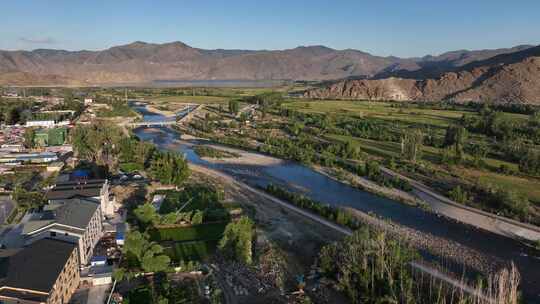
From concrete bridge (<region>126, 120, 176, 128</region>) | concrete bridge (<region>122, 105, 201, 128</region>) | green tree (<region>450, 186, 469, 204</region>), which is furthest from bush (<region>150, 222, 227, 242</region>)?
concrete bridge (<region>126, 120, 176, 128</region>)

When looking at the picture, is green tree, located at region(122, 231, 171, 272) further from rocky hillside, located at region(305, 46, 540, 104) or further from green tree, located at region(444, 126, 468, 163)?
rocky hillside, located at region(305, 46, 540, 104)

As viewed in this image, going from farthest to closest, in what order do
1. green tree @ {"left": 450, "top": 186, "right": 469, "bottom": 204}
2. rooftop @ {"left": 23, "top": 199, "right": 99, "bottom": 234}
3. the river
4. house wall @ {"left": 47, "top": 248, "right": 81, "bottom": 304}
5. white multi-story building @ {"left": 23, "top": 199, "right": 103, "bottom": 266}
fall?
green tree @ {"left": 450, "top": 186, "right": 469, "bottom": 204}
the river
rooftop @ {"left": 23, "top": 199, "right": 99, "bottom": 234}
white multi-story building @ {"left": 23, "top": 199, "right": 103, "bottom": 266}
house wall @ {"left": 47, "top": 248, "right": 81, "bottom": 304}

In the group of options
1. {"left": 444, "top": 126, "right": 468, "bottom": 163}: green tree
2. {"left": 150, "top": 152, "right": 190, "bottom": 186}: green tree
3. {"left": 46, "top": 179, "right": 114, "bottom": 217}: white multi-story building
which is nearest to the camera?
{"left": 46, "top": 179, "right": 114, "bottom": 217}: white multi-story building

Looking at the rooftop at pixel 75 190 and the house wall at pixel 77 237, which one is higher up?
the rooftop at pixel 75 190

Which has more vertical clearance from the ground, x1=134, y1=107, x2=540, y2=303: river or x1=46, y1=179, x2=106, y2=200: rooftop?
x1=46, y1=179, x2=106, y2=200: rooftop

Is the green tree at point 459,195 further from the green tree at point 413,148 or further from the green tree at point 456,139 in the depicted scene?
the green tree at point 456,139

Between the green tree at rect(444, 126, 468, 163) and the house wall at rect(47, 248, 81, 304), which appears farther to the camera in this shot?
the green tree at rect(444, 126, 468, 163)

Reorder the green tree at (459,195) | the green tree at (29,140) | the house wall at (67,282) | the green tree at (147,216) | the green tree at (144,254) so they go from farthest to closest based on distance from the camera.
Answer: the green tree at (29,140) < the green tree at (459,195) < the green tree at (147,216) < the green tree at (144,254) < the house wall at (67,282)

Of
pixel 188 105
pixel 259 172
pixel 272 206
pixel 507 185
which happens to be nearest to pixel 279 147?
pixel 259 172

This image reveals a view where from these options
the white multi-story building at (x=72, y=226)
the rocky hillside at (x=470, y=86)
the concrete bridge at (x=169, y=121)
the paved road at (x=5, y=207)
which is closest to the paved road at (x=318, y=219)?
the white multi-story building at (x=72, y=226)
